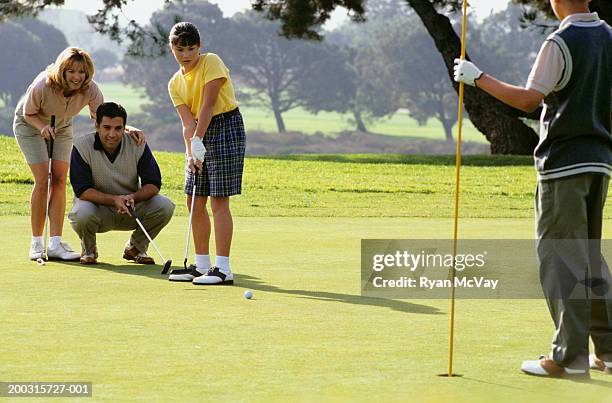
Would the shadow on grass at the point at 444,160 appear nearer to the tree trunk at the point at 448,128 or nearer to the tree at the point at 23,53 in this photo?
the tree at the point at 23,53

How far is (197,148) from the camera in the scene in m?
8.05

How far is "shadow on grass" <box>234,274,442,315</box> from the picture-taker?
701cm

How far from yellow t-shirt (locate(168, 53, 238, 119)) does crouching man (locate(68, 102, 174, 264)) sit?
1005mm

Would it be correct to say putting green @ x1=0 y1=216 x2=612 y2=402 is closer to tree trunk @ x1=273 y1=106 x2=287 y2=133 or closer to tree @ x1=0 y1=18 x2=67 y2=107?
tree trunk @ x1=273 y1=106 x2=287 y2=133

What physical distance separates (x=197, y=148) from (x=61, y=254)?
6.51 ft

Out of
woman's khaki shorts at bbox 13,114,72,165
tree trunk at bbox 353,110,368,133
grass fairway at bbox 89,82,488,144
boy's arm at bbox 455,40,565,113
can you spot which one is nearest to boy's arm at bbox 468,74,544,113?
boy's arm at bbox 455,40,565,113

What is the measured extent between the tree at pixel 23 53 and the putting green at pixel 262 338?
98774mm

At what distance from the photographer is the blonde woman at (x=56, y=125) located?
934cm

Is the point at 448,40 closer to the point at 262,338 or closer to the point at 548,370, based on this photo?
the point at 262,338

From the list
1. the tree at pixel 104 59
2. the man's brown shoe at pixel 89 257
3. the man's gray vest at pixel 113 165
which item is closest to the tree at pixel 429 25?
the man's gray vest at pixel 113 165

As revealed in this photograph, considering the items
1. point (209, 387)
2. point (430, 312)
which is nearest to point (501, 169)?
point (430, 312)

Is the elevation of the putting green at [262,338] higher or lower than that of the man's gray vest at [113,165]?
lower

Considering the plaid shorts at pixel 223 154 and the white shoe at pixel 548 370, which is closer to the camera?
the white shoe at pixel 548 370

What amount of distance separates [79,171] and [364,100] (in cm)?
10595
